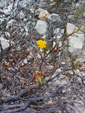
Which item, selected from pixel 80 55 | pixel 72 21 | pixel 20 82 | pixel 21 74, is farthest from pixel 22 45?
pixel 72 21

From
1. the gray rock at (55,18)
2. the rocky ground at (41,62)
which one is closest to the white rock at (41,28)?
the rocky ground at (41,62)

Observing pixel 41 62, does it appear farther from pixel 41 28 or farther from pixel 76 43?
pixel 41 28

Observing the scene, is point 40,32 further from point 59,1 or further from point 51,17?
point 59,1

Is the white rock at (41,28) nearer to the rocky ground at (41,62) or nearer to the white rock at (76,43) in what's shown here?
the rocky ground at (41,62)

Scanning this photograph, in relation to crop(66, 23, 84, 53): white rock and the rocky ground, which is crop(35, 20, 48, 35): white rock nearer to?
the rocky ground

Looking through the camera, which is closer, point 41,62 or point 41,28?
point 41,62

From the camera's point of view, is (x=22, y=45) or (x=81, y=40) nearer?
(x=22, y=45)

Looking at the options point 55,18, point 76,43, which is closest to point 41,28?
point 55,18

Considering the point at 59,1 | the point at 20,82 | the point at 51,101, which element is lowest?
the point at 51,101

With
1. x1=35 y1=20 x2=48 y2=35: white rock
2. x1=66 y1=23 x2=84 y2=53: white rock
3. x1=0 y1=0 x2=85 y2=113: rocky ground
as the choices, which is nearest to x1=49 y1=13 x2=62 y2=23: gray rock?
x1=0 y1=0 x2=85 y2=113: rocky ground
